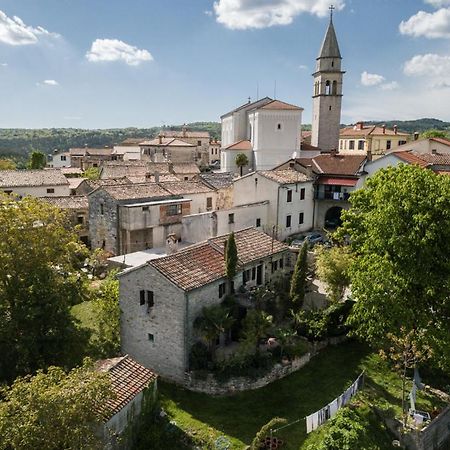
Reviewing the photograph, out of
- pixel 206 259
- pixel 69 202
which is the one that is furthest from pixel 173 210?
pixel 206 259

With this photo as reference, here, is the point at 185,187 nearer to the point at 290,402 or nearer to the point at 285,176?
the point at 285,176

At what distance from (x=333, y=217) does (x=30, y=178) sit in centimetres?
4375

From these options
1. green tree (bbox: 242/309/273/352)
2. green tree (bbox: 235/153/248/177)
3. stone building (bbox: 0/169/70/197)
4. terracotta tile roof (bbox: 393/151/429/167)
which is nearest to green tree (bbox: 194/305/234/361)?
green tree (bbox: 242/309/273/352)

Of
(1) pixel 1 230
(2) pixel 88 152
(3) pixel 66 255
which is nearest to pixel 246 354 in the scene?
→ (3) pixel 66 255

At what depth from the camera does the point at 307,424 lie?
21.6 metres

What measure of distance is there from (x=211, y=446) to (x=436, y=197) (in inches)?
704

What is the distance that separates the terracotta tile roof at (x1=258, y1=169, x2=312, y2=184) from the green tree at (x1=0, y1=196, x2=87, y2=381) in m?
23.0

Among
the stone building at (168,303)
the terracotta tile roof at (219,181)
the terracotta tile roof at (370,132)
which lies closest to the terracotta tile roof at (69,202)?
the terracotta tile roof at (219,181)

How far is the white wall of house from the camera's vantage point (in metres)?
45.5

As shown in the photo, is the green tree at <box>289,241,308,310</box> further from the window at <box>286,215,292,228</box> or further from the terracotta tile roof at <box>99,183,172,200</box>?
the terracotta tile roof at <box>99,183,172,200</box>

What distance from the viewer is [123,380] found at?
67.9 feet

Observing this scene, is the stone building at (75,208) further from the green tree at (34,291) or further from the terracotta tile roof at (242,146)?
the terracotta tile roof at (242,146)

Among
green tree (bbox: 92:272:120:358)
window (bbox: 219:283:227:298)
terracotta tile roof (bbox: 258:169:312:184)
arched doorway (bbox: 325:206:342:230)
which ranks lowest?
green tree (bbox: 92:272:120:358)

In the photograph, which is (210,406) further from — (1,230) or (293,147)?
(293,147)
